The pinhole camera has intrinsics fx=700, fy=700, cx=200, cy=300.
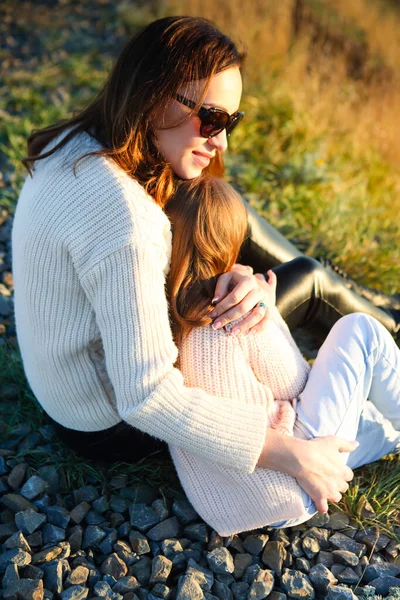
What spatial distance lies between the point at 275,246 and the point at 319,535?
1.30 m

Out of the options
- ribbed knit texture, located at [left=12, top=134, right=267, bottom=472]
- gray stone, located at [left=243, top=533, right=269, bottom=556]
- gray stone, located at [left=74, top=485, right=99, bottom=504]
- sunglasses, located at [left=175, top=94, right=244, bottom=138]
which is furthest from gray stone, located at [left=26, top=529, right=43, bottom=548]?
sunglasses, located at [left=175, top=94, right=244, bottom=138]

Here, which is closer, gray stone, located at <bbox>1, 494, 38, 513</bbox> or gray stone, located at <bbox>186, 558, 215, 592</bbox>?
gray stone, located at <bbox>186, 558, 215, 592</bbox>

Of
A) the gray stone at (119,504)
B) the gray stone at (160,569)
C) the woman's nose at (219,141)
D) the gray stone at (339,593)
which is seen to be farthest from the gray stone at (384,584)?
the woman's nose at (219,141)

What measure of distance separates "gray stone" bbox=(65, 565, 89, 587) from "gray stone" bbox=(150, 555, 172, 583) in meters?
0.21

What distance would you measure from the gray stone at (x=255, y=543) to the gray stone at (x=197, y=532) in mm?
141

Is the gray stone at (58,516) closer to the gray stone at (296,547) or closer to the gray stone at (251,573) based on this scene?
the gray stone at (251,573)

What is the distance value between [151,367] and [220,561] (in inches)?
29.8

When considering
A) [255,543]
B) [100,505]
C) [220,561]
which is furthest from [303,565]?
[100,505]

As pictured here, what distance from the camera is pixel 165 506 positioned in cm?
249

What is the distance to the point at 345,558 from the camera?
7.75 feet

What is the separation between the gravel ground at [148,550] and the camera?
2.19m

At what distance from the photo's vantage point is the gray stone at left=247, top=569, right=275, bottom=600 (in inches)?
86.7

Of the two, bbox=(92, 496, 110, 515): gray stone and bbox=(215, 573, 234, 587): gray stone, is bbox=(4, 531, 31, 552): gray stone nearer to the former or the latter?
bbox=(92, 496, 110, 515): gray stone

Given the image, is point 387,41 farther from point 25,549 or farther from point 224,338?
point 25,549
